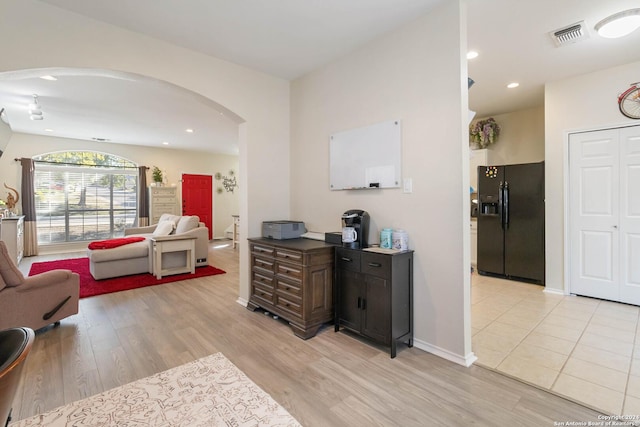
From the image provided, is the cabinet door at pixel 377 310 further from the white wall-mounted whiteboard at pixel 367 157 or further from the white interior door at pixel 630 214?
the white interior door at pixel 630 214

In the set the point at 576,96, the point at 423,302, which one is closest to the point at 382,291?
the point at 423,302

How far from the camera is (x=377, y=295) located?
8.05ft

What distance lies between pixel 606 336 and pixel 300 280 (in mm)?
2890

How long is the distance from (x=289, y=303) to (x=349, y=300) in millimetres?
613

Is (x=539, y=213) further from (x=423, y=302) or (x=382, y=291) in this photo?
(x=382, y=291)

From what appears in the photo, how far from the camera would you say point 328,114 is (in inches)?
133

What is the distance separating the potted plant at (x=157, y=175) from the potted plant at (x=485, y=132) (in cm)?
789

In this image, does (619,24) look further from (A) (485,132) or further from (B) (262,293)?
(B) (262,293)

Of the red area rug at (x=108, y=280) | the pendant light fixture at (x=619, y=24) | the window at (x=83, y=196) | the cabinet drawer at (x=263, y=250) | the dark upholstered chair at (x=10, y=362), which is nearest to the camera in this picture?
the dark upholstered chair at (x=10, y=362)

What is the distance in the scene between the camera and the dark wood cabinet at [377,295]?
236 cm

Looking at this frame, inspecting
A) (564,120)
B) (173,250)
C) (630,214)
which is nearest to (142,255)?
(173,250)

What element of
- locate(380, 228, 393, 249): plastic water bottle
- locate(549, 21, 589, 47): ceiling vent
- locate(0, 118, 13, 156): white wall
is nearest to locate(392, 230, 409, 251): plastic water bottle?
locate(380, 228, 393, 249): plastic water bottle

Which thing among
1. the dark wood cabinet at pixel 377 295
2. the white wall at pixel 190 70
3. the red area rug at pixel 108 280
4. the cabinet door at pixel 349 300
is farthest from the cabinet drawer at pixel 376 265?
the red area rug at pixel 108 280

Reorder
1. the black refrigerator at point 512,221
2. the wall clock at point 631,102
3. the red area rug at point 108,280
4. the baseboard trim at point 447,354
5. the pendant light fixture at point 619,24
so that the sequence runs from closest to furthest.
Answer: the baseboard trim at point 447,354 < the pendant light fixture at point 619,24 < the wall clock at point 631,102 < the red area rug at point 108,280 < the black refrigerator at point 512,221
